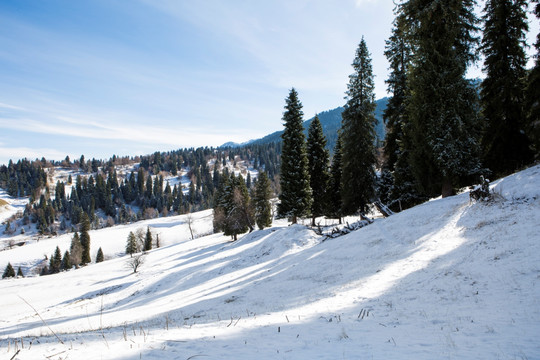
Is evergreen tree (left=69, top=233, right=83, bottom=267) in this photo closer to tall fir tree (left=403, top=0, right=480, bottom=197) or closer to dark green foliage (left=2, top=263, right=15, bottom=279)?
dark green foliage (left=2, top=263, right=15, bottom=279)

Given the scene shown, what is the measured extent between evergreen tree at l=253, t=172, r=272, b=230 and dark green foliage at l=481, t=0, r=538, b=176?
86.6 ft

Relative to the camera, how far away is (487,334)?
4.37 meters

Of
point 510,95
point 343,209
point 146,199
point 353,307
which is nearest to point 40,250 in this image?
point 146,199

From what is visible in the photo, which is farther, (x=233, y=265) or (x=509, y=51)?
(x=233, y=265)

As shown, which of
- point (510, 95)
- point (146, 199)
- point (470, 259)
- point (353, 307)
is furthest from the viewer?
point (146, 199)

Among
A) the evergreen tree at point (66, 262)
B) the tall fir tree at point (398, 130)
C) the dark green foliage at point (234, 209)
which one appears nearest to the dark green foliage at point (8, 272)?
the evergreen tree at point (66, 262)

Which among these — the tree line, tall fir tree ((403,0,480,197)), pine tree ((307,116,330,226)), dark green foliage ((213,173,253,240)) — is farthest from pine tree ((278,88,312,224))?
tall fir tree ((403,0,480,197))

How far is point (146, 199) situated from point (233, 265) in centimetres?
18497

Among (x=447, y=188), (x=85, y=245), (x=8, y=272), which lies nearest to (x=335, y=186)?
(x=447, y=188)

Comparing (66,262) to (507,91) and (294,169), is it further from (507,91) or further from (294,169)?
(507,91)

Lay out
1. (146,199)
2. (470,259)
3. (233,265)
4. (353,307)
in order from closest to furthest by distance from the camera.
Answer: (353,307), (470,259), (233,265), (146,199)

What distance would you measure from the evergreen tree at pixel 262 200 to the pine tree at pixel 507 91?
26295mm

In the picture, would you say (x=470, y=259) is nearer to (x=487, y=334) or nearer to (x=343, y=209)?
(x=487, y=334)

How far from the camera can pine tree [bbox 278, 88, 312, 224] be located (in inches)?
1232
